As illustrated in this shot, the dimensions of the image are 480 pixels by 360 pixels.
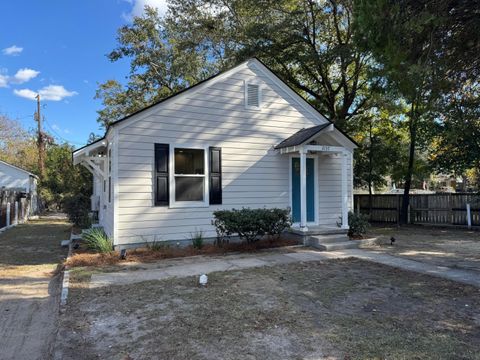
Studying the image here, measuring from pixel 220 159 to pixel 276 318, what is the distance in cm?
634

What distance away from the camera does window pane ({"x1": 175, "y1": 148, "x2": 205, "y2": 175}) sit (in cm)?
995

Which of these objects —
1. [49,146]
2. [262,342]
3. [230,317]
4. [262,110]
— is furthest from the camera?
[49,146]

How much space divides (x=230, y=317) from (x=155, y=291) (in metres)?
1.73

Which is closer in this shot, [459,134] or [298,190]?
[459,134]

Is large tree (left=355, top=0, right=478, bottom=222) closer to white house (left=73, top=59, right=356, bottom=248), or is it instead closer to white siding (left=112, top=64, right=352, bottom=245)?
white house (left=73, top=59, right=356, bottom=248)

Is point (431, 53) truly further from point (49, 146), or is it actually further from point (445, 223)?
point (49, 146)

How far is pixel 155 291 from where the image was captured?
19.2 feet

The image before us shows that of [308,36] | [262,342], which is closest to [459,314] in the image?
[262,342]

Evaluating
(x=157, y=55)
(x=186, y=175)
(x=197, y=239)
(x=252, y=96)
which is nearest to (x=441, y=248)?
(x=197, y=239)

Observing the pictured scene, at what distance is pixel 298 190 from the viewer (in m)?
11.6

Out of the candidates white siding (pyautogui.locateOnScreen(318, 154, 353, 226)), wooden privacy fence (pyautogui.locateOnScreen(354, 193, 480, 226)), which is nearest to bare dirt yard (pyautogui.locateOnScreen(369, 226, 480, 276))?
wooden privacy fence (pyautogui.locateOnScreen(354, 193, 480, 226))

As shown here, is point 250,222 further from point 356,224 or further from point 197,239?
point 356,224

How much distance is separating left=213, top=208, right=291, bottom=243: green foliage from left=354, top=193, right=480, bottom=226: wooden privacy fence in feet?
18.9

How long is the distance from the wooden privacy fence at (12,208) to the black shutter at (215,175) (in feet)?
40.4
